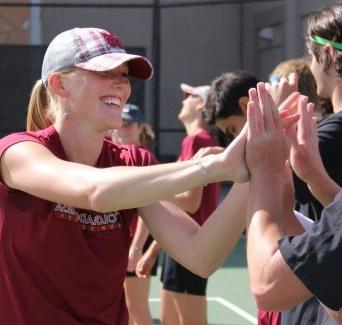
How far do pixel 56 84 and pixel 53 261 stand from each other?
58cm

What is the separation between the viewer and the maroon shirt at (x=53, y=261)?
2.73 metres

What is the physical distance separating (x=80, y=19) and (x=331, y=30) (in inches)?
464

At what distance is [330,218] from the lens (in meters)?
2.00

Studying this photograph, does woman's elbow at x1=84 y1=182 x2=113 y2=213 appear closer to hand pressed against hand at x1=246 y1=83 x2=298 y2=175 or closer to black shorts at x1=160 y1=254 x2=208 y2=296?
Answer: hand pressed against hand at x1=246 y1=83 x2=298 y2=175

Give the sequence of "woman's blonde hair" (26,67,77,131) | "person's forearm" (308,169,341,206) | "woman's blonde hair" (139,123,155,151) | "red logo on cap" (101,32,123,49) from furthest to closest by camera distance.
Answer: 1. "woman's blonde hair" (139,123,155,151)
2. "woman's blonde hair" (26,67,77,131)
3. "red logo on cap" (101,32,123,49)
4. "person's forearm" (308,169,341,206)

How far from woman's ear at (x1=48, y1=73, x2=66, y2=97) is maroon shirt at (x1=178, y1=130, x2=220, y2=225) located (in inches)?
118

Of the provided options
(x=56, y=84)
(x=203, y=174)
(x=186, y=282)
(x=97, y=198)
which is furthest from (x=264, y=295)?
(x=186, y=282)

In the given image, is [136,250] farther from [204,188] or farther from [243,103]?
[243,103]

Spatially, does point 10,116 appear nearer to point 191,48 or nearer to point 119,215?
point 191,48

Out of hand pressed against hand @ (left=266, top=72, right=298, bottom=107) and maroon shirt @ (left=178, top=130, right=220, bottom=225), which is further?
maroon shirt @ (left=178, top=130, right=220, bottom=225)

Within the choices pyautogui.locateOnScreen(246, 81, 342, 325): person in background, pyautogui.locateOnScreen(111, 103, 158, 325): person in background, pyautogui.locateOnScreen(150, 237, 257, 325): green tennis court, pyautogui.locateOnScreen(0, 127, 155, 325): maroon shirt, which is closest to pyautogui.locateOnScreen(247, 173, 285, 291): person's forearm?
pyautogui.locateOnScreen(246, 81, 342, 325): person in background

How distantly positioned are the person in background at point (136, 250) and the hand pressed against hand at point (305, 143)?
2644 mm

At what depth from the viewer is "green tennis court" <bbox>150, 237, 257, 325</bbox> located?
25.0 feet

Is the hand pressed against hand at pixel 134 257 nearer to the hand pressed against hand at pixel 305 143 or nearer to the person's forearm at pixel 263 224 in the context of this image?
the hand pressed against hand at pixel 305 143
